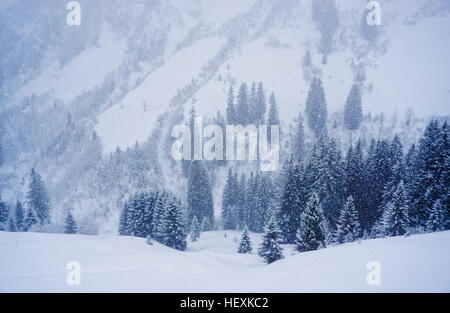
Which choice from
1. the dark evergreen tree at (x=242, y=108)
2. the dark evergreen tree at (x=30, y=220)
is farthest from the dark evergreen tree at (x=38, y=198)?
the dark evergreen tree at (x=242, y=108)

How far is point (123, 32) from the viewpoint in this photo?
173 m

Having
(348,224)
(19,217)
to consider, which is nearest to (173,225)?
(348,224)

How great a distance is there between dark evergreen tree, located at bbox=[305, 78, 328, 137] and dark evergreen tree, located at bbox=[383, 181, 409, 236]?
54.1 m

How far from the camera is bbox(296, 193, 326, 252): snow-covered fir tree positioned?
26109 millimetres

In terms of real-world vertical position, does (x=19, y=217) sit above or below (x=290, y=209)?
below

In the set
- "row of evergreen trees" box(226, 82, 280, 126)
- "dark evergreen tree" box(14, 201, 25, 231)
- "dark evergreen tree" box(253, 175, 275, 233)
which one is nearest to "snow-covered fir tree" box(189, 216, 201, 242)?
"dark evergreen tree" box(253, 175, 275, 233)

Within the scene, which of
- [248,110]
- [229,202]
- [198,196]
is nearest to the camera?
[198,196]

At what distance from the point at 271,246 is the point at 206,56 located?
10183 cm

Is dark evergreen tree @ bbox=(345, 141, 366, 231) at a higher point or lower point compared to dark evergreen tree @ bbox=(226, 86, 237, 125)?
lower

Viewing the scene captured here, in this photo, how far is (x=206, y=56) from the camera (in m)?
114

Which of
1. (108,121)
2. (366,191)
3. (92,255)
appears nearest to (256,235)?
(366,191)

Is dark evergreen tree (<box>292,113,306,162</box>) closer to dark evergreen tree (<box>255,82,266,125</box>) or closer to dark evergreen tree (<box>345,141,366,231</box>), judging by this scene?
dark evergreen tree (<box>255,82,266,125</box>)

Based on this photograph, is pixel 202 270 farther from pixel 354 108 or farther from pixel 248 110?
pixel 354 108

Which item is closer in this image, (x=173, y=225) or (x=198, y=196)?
(x=173, y=225)
